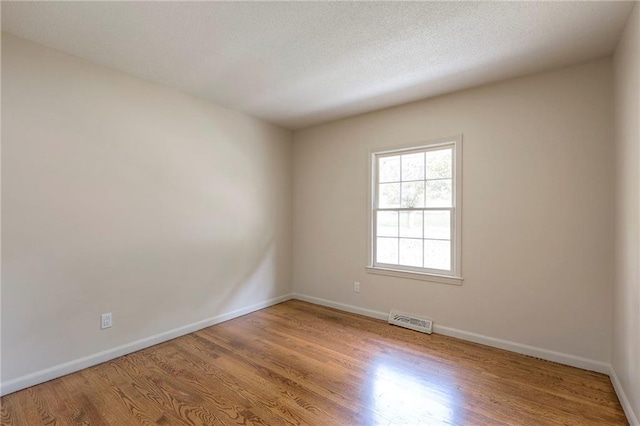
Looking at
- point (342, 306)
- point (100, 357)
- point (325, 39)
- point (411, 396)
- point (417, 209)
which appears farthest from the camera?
point (342, 306)

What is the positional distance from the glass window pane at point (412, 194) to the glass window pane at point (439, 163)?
0.16 m

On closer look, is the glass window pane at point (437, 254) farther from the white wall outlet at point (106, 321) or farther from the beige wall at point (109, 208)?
the white wall outlet at point (106, 321)

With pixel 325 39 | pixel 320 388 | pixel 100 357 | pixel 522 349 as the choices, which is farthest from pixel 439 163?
pixel 100 357

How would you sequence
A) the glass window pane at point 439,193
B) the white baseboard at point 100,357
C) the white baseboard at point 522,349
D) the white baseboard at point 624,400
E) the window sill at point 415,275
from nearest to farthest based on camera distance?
the white baseboard at point 624,400 → the white baseboard at point 100,357 → the white baseboard at point 522,349 → the window sill at point 415,275 → the glass window pane at point 439,193

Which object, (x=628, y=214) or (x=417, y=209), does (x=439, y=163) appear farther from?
(x=628, y=214)

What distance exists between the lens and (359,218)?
3.76 metres

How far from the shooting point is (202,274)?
3279mm

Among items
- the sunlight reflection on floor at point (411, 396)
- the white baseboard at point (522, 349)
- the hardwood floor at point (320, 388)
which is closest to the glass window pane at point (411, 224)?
the white baseboard at point (522, 349)

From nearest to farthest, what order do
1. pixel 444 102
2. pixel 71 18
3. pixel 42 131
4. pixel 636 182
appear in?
pixel 636 182, pixel 71 18, pixel 42 131, pixel 444 102

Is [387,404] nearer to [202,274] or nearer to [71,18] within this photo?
[202,274]

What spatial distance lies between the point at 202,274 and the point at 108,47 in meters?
2.23

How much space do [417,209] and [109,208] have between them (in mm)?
3041

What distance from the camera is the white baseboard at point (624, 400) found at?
1708 millimetres

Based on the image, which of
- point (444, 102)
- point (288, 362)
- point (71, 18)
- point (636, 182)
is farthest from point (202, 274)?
point (636, 182)
